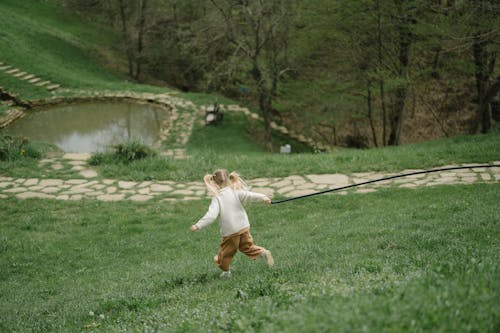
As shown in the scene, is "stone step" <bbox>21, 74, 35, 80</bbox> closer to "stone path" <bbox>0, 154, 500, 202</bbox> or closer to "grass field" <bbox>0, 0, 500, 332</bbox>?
"grass field" <bbox>0, 0, 500, 332</bbox>

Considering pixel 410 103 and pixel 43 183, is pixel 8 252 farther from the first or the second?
pixel 410 103

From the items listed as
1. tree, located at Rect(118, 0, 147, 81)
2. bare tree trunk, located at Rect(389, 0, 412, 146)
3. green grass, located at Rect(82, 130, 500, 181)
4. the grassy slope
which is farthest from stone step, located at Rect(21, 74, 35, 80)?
bare tree trunk, located at Rect(389, 0, 412, 146)

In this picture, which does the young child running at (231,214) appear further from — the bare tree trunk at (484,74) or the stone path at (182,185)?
the bare tree trunk at (484,74)

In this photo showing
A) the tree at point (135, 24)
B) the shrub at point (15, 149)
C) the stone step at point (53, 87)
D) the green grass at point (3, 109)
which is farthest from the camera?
the tree at point (135, 24)

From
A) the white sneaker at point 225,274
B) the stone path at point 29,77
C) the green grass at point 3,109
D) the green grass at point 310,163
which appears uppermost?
the stone path at point 29,77

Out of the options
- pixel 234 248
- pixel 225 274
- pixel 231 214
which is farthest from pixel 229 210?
pixel 225 274

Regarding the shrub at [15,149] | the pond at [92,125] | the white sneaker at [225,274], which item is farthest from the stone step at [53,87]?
the white sneaker at [225,274]

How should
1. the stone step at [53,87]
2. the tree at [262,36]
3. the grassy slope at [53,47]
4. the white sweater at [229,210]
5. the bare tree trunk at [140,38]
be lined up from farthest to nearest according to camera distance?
the bare tree trunk at [140,38]
the grassy slope at [53,47]
the stone step at [53,87]
the tree at [262,36]
the white sweater at [229,210]

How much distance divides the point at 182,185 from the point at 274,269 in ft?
16.8

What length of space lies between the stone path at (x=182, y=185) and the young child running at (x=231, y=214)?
344cm

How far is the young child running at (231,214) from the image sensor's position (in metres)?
5.30

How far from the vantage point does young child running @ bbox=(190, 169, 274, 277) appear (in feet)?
17.4

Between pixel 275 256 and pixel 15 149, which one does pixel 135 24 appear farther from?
pixel 275 256

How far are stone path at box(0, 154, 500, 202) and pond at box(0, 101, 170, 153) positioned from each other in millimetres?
4544
